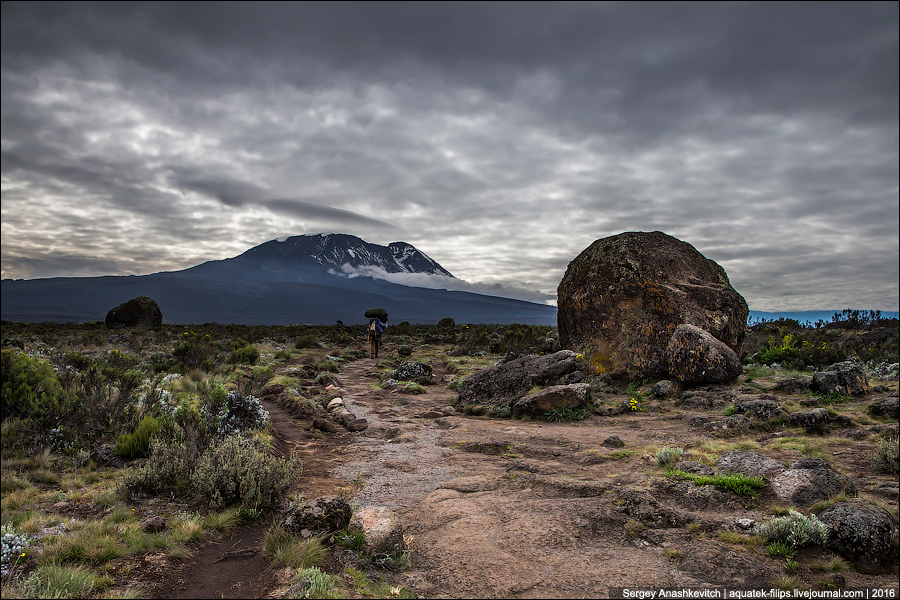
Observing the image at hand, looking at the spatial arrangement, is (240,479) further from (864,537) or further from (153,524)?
(864,537)

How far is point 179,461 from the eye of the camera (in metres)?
5.53

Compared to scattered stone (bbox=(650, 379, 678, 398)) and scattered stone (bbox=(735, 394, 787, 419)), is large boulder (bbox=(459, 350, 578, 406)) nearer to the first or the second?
scattered stone (bbox=(650, 379, 678, 398))

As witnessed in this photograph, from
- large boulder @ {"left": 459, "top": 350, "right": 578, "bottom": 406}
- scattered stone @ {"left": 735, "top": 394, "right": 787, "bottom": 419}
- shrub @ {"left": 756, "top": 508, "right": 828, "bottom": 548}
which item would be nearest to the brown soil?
shrub @ {"left": 756, "top": 508, "right": 828, "bottom": 548}

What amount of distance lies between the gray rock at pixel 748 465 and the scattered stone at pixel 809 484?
19 cm

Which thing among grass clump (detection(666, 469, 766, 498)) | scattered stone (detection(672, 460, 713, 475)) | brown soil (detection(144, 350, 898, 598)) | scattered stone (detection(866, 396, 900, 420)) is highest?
scattered stone (detection(866, 396, 900, 420))

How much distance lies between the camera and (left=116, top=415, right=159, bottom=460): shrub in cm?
632

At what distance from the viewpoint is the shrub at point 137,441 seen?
6.32 metres

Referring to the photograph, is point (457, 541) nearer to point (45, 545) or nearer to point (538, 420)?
point (45, 545)

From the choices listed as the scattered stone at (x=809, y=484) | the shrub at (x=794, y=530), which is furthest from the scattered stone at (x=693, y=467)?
the shrub at (x=794, y=530)

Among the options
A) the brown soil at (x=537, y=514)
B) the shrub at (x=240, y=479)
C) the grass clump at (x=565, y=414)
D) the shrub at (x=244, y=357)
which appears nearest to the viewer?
the brown soil at (x=537, y=514)

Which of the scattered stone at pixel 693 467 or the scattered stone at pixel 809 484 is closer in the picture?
the scattered stone at pixel 809 484

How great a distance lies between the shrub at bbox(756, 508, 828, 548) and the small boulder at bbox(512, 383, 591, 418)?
20.7 feet

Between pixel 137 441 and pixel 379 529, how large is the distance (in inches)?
175

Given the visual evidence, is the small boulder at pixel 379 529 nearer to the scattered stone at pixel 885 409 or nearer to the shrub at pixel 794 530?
the shrub at pixel 794 530
